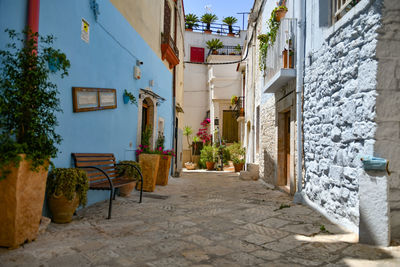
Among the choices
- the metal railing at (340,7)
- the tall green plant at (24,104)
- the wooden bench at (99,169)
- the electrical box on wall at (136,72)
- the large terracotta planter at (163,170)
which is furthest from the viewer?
the large terracotta planter at (163,170)

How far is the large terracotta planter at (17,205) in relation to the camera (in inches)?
99.2

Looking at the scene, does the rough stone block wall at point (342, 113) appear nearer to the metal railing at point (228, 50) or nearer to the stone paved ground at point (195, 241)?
the stone paved ground at point (195, 241)

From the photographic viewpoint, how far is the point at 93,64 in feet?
15.4

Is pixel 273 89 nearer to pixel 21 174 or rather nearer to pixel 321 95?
pixel 321 95

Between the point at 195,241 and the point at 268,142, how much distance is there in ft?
20.4

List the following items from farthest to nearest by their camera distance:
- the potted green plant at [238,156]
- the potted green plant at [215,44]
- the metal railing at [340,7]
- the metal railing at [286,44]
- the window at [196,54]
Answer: the window at [196,54]
the potted green plant at [215,44]
the potted green plant at [238,156]
the metal railing at [286,44]
the metal railing at [340,7]

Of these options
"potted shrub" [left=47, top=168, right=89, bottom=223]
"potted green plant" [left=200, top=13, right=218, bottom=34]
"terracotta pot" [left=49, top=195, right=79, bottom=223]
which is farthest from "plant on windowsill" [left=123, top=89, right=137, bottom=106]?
"potted green plant" [left=200, top=13, right=218, bottom=34]

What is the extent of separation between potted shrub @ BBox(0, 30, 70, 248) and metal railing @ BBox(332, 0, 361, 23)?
410cm

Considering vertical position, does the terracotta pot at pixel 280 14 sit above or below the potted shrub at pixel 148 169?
above

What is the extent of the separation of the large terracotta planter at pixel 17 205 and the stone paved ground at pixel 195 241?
0.39 ft

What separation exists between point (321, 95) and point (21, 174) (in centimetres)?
429

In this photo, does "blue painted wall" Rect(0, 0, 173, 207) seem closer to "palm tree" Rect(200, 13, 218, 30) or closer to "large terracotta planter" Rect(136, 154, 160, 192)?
"large terracotta planter" Rect(136, 154, 160, 192)

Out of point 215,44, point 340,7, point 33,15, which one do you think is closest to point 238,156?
point 215,44

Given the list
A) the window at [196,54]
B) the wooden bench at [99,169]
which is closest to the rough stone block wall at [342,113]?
the wooden bench at [99,169]
